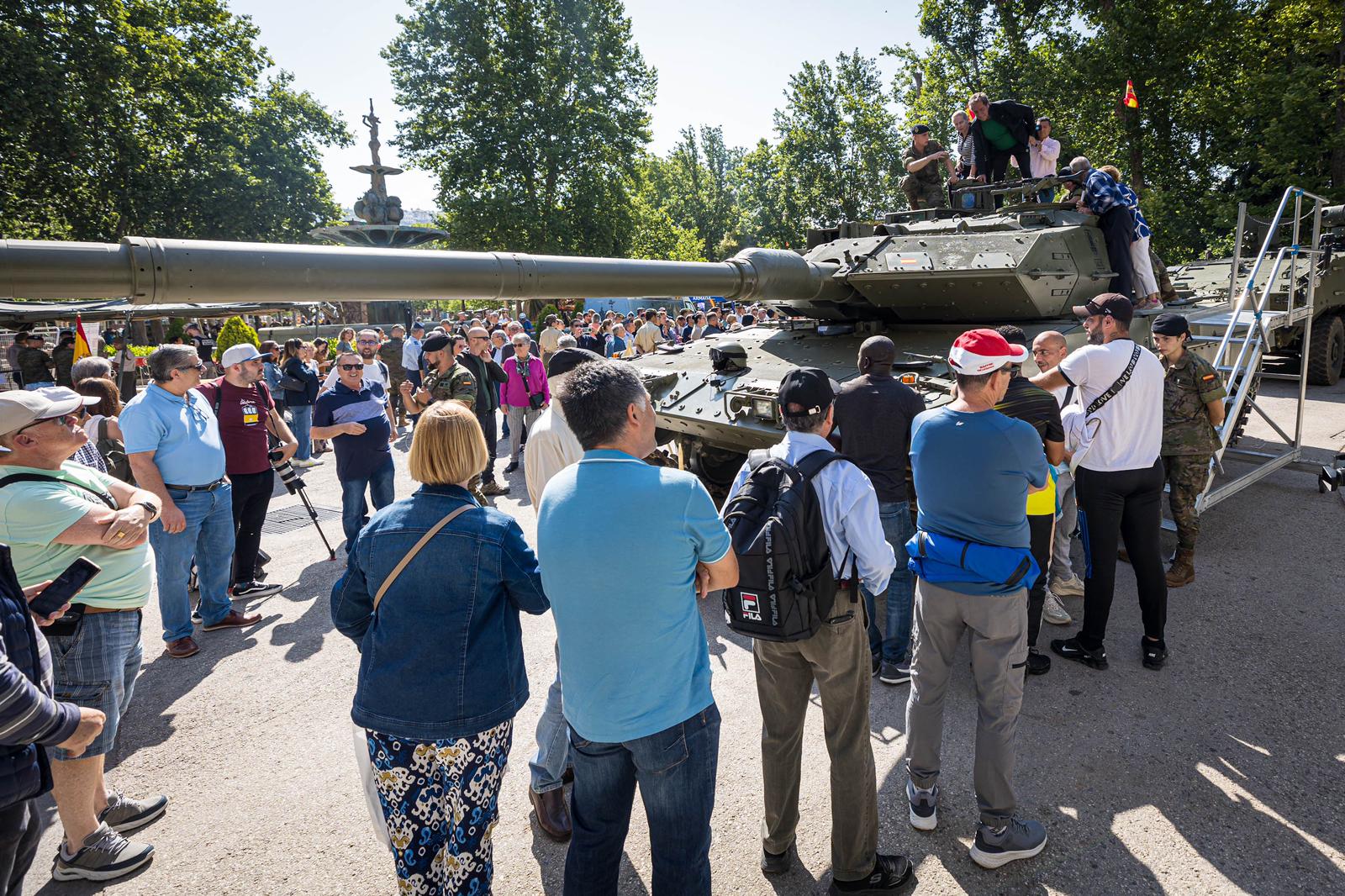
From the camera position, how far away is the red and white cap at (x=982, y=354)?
9.89 feet

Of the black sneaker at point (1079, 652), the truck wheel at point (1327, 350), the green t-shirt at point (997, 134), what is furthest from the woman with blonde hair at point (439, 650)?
the truck wheel at point (1327, 350)

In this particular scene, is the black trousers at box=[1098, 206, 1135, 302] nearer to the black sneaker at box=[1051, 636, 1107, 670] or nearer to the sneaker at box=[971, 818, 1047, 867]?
the black sneaker at box=[1051, 636, 1107, 670]

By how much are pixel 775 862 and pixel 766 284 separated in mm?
3624

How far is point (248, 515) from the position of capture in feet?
20.6

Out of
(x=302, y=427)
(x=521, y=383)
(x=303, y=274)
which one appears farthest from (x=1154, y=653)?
(x=302, y=427)

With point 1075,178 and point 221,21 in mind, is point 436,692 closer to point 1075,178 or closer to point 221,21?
point 1075,178

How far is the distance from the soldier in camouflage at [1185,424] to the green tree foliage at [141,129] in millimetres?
28458

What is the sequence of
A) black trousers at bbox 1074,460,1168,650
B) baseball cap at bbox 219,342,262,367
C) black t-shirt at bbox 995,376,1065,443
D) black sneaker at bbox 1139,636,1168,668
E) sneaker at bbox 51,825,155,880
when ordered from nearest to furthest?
sneaker at bbox 51,825,155,880 < black t-shirt at bbox 995,376,1065,443 < black trousers at bbox 1074,460,1168,650 < black sneaker at bbox 1139,636,1168,668 < baseball cap at bbox 219,342,262,367

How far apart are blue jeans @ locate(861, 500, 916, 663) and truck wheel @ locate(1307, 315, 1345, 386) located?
11.5m

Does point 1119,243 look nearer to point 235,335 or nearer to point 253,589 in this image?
point 253,589

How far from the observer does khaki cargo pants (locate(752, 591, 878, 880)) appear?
2.84 m

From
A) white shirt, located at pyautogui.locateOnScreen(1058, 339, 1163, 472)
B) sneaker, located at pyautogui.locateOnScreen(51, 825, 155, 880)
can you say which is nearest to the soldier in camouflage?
white shirt, located at pyautogui.locateOnScreen(1058, 339, 1163, 472)

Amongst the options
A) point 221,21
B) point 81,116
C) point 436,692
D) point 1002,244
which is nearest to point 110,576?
point 436,692

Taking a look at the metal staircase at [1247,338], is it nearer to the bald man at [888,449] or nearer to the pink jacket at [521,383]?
the bald man at [888,449]
